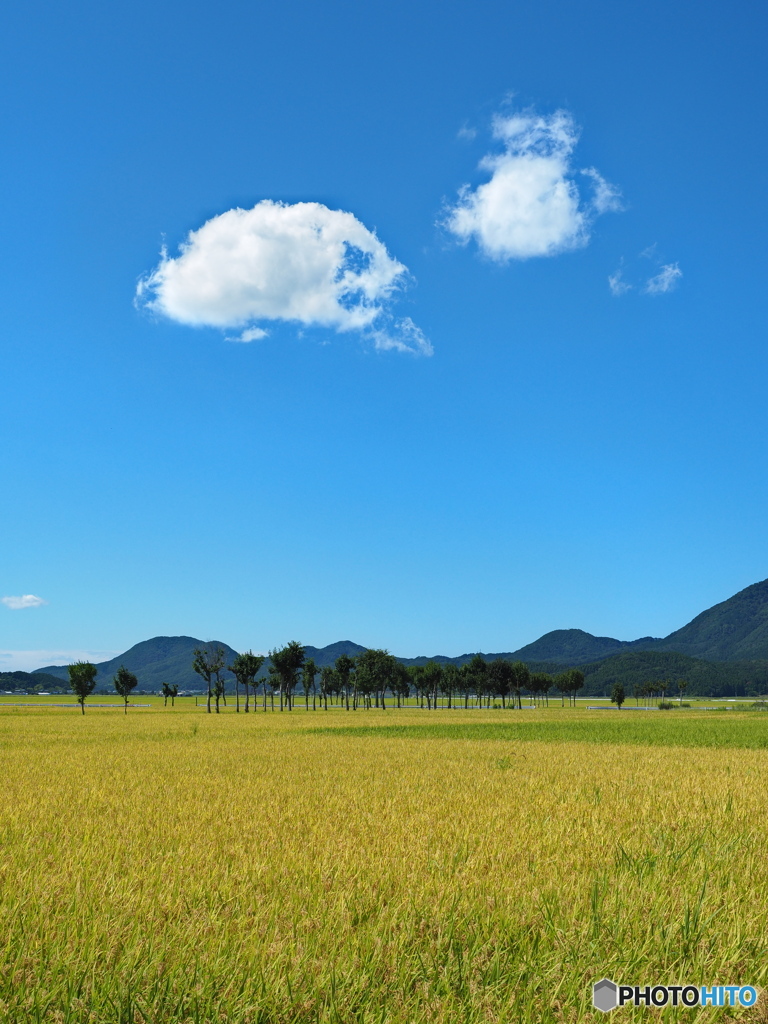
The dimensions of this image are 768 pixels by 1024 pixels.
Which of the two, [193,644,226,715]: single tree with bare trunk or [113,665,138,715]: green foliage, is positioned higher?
[193,644,226,715]: single tree with bare trunk

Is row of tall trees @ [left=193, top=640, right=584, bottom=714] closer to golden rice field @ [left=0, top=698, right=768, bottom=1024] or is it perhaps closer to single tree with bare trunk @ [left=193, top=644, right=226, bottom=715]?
single tree with bare trunk @ [left=193, top=644, right=226, bottom=715]

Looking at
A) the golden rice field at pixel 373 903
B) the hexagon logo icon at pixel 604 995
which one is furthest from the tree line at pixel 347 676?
the hexagon logo icon at pixel 604 995

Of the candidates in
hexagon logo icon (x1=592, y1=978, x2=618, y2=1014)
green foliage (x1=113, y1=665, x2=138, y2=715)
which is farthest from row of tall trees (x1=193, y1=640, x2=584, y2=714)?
hexagon logo icon (x1=592, y1=978, x2=618, y2=1014)

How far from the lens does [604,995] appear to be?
17.3 feet

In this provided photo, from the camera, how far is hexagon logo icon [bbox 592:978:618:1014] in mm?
5145

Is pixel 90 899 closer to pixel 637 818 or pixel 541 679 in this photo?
pixel 637 818

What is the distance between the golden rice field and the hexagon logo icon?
0.07 metres

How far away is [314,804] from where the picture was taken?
46.6 ft

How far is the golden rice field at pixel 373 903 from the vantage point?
531 cm

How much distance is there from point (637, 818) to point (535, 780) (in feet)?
19.1

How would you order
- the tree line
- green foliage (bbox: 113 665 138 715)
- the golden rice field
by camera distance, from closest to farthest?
the golden rice field < the tree line < green foliage (bbox: 113 665 138 715)

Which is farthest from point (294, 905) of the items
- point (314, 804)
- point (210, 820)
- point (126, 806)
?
point (126, 806)

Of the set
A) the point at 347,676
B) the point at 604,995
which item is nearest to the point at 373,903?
the point at 604,995

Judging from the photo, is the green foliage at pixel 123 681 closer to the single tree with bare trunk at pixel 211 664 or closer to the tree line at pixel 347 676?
the tree line at pixel 347 676
